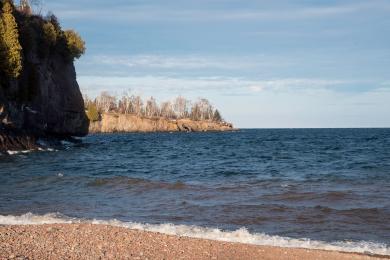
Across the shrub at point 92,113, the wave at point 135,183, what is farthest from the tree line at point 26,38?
the shrub at point 92,113

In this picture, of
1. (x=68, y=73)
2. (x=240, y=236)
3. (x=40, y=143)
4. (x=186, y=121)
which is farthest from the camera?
(x=186, y=121)

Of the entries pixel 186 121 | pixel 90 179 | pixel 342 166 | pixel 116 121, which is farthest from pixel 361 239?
pixel 186 121

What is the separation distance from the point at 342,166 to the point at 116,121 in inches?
5286

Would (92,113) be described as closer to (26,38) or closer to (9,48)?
(26,38)

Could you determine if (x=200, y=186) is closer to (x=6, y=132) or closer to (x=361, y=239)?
(x=361, y=239)

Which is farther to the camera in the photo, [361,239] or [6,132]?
[6,132]

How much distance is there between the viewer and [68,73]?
60.9 m

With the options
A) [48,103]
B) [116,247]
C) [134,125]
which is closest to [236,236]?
[116,247]

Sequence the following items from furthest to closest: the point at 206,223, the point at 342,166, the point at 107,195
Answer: the point at 342,166 → the point at 107,195 → the point at 206,223

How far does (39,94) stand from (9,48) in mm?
9877

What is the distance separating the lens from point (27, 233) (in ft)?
34.2

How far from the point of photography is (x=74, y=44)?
2373 inches

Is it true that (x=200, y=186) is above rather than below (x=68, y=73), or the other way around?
below

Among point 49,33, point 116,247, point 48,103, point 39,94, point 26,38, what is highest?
point 49,33
